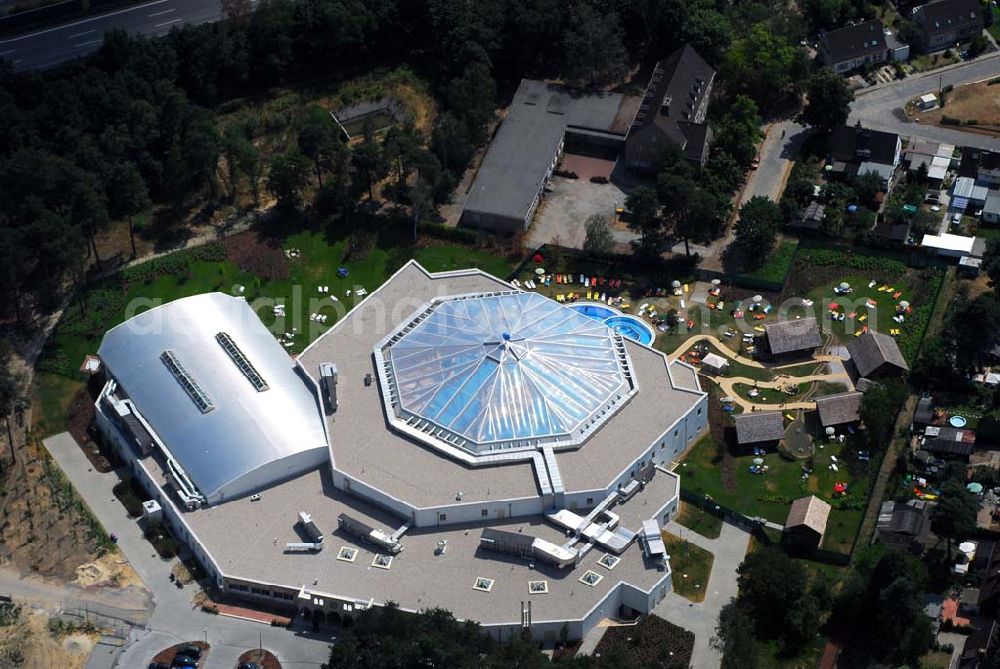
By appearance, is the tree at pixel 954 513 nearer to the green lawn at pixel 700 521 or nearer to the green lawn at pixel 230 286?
the green lawn at pixel 700 521

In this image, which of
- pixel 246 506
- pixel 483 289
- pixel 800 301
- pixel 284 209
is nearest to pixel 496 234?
pixel 483 289

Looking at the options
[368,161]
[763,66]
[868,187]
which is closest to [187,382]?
[368,161]

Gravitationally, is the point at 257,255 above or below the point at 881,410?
above

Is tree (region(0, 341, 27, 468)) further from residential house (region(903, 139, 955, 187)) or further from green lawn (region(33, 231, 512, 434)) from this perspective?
residential house (region(903, 139, 955, 187))

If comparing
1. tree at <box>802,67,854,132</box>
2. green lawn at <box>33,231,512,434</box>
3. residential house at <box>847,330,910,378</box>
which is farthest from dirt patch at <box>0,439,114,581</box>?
tree at <box>802,67,854,132</box>

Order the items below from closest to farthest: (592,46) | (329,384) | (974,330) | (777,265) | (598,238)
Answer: (329,384) → (974,330) → (777,265) → (598,238) → (592,46)

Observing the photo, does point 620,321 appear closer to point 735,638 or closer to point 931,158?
point 735,638
